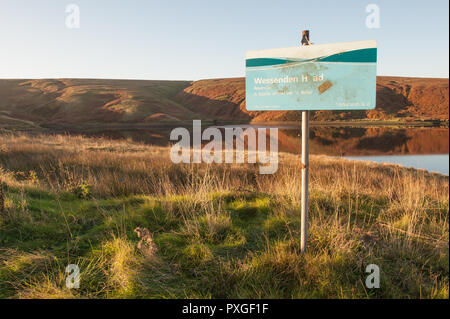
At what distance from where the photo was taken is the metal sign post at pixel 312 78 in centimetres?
281

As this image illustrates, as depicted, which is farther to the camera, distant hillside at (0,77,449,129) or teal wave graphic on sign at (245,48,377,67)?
distant hillside at (0,77,449,129)

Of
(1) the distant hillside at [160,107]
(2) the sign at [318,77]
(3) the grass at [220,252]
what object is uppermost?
(1) the distant hillside at [160,107]

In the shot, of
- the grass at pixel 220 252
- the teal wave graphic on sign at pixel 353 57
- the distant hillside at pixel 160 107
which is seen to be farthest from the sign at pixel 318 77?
the distant hillside at pixel 160 107

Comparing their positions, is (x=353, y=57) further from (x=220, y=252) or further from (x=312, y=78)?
(x=220, y=252)

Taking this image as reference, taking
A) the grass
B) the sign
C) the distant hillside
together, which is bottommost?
the grass

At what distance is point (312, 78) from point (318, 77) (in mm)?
60

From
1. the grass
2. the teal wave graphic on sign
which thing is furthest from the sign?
the grass

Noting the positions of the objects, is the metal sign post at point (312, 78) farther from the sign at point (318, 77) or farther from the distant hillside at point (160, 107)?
the distant hillside at point (160, 107)

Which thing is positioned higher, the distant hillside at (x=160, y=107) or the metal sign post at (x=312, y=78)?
the distant hillside at (x=160, y=107)

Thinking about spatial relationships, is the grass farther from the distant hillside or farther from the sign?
the distant hillside

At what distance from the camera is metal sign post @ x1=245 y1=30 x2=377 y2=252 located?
281 centimetres

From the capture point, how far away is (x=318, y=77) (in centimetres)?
292

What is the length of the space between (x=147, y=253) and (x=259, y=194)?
3290mm

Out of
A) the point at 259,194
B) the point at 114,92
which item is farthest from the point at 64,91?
the point at 259,194
